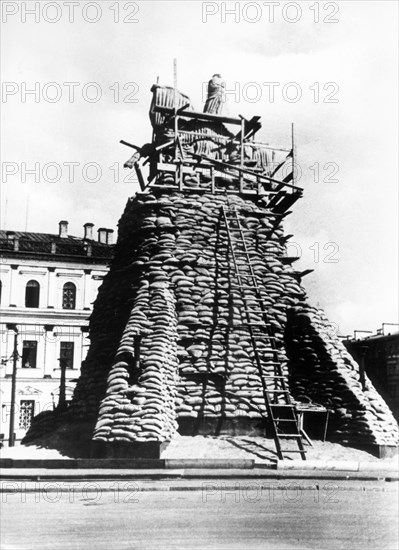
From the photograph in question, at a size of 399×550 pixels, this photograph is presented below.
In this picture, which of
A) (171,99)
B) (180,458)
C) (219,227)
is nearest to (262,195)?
(219,227)

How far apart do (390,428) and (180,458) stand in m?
5.71

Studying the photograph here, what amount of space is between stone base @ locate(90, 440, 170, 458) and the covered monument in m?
0.02

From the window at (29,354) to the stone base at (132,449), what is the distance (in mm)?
29361

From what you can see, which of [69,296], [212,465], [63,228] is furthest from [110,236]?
[212,465]

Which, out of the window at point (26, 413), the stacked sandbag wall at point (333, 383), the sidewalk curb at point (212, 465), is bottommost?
the window at point (26, 413)

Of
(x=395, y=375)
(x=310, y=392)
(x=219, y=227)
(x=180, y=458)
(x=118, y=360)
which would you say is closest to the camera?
(x=180, y=458)

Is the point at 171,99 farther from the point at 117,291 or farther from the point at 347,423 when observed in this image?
the point at 347,423

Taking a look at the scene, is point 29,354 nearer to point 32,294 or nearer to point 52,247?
point 32,294

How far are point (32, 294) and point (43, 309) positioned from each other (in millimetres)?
1379

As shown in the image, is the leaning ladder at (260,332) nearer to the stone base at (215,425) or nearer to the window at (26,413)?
the stone base at (215,425)

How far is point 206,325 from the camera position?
18.2 meters

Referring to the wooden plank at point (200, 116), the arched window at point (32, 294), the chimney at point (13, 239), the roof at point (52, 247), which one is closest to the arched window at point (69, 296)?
the arched window at point (32, 294)

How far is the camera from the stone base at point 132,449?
49.5 feet

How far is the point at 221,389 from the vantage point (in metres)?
17.5
